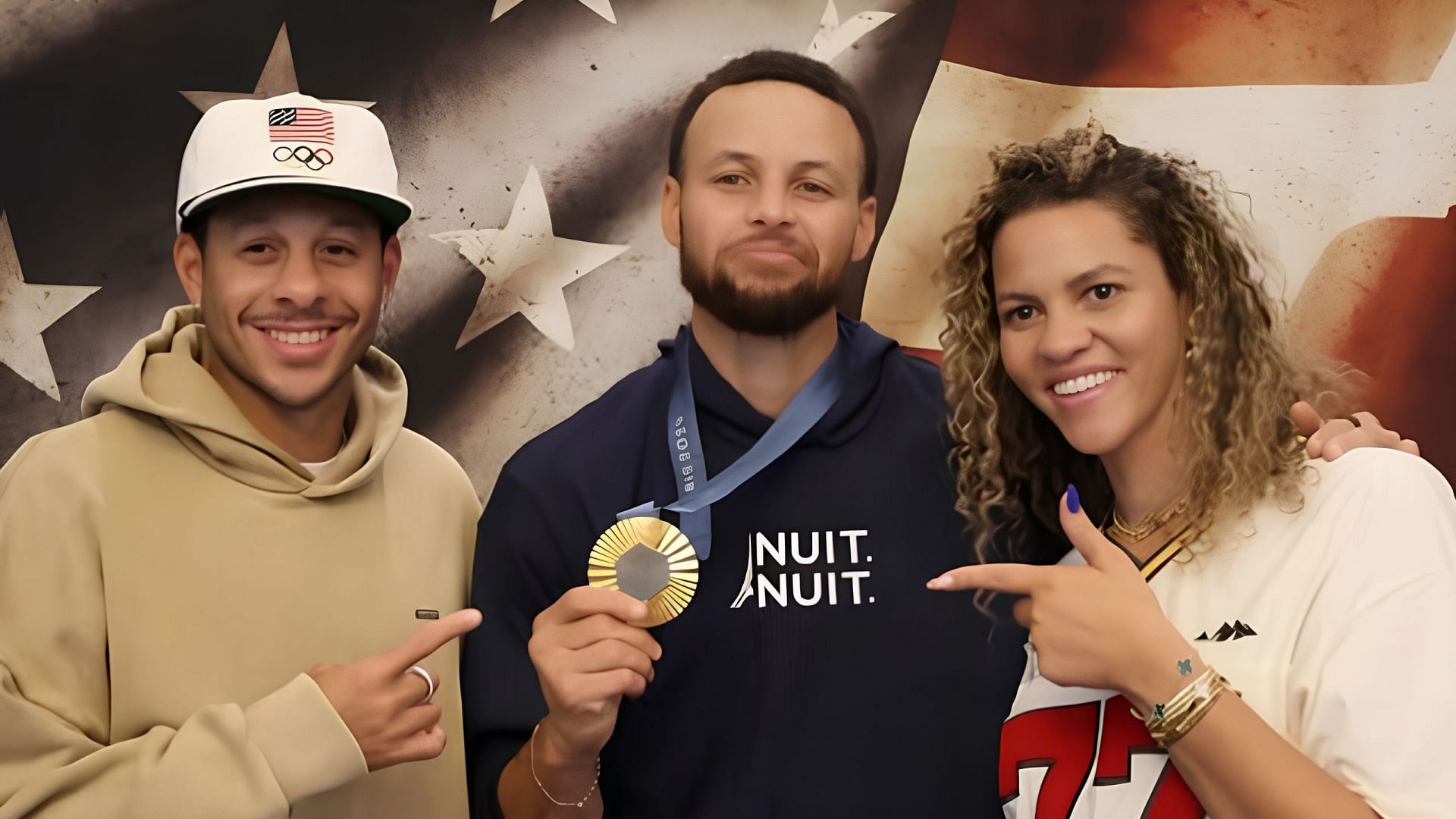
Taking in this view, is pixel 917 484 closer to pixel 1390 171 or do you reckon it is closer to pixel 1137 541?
pixel 1137 541

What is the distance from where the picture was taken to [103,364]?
351 cm

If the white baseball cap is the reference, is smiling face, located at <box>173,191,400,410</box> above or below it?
below

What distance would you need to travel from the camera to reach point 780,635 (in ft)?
8.24

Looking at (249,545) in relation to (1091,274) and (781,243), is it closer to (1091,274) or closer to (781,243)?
(781,243)

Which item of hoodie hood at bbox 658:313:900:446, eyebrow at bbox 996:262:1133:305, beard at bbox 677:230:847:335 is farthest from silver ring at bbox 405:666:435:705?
eyebrow at bbox 996:262:1133:305

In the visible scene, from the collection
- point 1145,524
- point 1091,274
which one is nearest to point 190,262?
point 1091,274

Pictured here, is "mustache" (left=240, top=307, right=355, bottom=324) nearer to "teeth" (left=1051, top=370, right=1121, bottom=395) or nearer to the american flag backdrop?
the american flag backdrop

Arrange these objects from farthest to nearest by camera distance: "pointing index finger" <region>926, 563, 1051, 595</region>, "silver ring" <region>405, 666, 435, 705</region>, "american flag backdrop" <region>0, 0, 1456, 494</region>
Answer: "american flag backdrop" <region>0, 0, 1456, 494</region> → "silver ring" <region>405, 666, 435, 705</region> → "pointing index finger" <region>926, 563, 1051, 595</region>

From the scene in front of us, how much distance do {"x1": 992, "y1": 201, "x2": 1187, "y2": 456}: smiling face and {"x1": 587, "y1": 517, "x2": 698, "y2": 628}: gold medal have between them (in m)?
0.73

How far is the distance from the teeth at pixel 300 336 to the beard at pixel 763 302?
801 mm

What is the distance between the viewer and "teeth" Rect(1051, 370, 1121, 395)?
2096mm

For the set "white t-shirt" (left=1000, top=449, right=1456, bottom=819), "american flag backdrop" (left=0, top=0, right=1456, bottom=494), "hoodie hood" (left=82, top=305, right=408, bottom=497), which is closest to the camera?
"white t-shirt" (left=1000, top=449, right=1456, bottom=819)

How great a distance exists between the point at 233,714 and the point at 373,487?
59 cm

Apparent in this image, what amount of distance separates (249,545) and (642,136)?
1.94 metres
